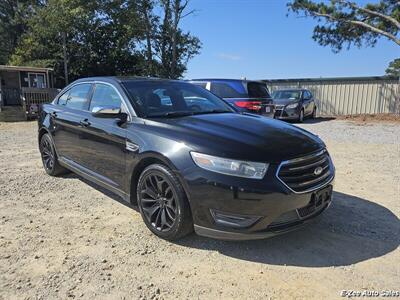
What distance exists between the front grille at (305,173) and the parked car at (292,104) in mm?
12639

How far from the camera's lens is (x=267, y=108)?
34.8 ft

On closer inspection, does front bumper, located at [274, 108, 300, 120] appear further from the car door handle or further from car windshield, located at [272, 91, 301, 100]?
the car door handle

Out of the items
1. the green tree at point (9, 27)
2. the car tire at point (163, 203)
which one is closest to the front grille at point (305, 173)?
the car tire at point (163, 203)

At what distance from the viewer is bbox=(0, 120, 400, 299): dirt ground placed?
2.83m

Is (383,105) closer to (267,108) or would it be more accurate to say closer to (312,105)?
(312,105)

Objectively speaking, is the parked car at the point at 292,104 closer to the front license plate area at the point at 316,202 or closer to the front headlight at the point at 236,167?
the front license plate area at the point at 316,202

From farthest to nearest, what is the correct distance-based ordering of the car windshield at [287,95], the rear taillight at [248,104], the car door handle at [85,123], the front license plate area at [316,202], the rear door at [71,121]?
the car windshield at [287,95] < the rear taillight at [248,104] < the rear door at [71,121] < the car door handle at [85,123] < the front license plate area at [316,202]

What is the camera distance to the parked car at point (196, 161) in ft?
10.1

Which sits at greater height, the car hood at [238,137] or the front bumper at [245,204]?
the car hood at [238,137]

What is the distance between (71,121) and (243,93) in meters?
6.28

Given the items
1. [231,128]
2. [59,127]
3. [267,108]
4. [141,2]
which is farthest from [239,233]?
[141,2]

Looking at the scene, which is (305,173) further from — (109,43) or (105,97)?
(109,43)

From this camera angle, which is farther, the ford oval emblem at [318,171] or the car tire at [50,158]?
the car tire at [50,158]

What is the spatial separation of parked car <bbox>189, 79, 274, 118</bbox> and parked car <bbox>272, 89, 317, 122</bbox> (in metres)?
5.35
